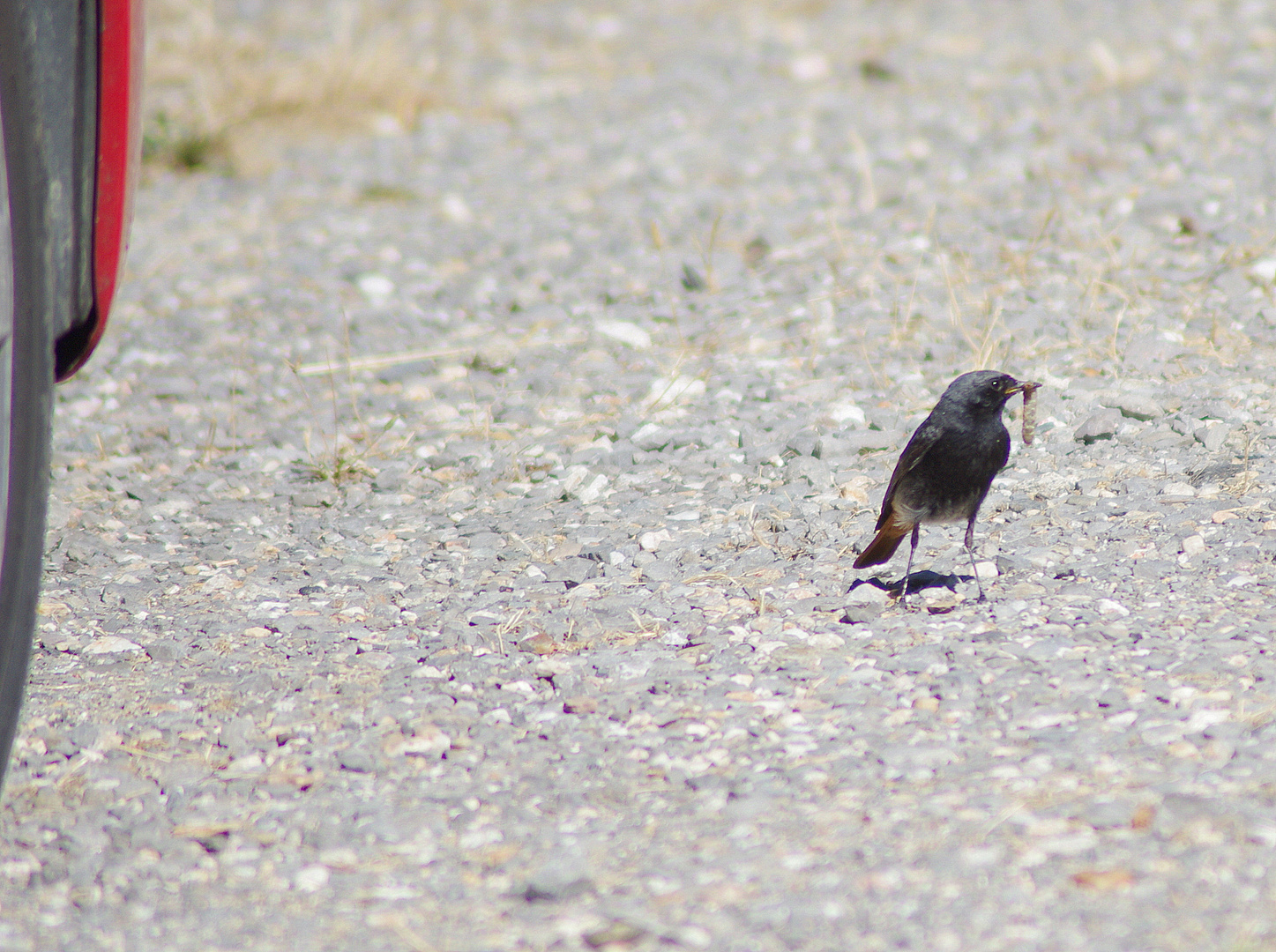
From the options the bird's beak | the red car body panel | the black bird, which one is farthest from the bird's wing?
the red car body panel

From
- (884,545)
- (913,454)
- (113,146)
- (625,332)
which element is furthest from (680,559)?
(625,332)

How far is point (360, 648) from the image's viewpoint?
9.86 ft

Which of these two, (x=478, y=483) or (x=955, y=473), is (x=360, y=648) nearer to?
(x=478, y=483)

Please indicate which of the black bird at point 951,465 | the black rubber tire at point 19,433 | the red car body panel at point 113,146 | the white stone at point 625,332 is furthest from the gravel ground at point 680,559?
the red car body panel at point 113,146

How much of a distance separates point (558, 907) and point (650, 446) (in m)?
2.19

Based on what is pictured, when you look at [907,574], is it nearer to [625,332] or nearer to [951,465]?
[951,465]

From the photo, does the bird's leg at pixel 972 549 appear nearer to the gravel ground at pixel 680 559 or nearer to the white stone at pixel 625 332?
the gravel ground at pixel 680 559

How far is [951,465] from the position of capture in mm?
3082

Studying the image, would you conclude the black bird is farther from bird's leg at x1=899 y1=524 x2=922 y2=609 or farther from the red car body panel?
the red car body panel

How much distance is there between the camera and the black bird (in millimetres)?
3096

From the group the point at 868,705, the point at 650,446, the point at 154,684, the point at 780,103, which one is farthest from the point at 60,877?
the point at 780,103

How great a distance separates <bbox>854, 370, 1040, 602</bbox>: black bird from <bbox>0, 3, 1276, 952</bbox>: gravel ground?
162mm

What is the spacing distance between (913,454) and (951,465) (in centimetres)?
12

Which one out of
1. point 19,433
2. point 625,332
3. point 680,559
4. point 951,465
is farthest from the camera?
point 625,332
